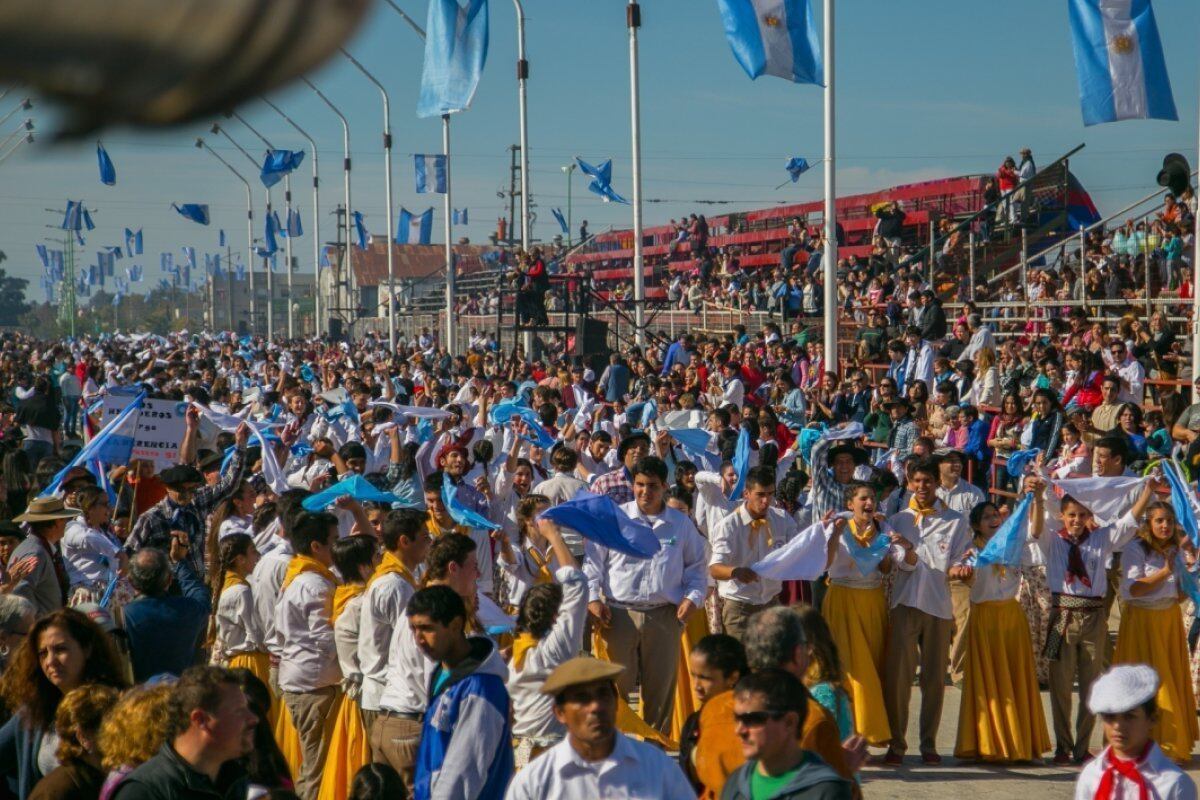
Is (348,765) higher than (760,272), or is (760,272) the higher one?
(760,272)

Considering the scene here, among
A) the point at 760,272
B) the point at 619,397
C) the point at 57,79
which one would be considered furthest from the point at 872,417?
the point at 760,272

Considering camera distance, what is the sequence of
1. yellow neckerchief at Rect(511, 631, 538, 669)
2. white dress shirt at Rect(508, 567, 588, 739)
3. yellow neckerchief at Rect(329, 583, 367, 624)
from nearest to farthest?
white dress shirt at Rect(508, 567, 588, 739) → yellow neckerchief at Rect(511, 631, 538, 669) → yellow neckerchief at Rect(329, 583, 367, 624)

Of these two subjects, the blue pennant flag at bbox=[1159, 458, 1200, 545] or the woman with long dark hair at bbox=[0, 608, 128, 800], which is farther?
the blue pennant flag at bbox=[1159, 458, 1200, 545]

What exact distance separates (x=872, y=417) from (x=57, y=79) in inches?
592

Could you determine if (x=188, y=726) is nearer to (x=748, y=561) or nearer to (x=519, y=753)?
(x=519, y=753)

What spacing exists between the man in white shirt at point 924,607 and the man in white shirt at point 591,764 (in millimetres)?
4554

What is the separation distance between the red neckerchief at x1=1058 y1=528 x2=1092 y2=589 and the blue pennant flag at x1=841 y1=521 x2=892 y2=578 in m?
1.04

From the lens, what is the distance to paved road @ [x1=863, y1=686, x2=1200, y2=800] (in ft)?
27.1

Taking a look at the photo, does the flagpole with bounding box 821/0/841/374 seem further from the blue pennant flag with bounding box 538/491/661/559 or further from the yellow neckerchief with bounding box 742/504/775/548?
the blue pennant flag with bounding box 538/491/661/559

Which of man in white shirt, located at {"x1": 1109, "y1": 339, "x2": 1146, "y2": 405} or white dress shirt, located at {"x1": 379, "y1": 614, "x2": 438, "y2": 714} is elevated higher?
man in white shirt, located at {"x1": 1109, "y1": 339, "x2": 1146, "y2": 405}

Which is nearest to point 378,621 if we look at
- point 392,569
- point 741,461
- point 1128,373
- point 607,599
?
point 392,569

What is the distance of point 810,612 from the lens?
5.55 meters

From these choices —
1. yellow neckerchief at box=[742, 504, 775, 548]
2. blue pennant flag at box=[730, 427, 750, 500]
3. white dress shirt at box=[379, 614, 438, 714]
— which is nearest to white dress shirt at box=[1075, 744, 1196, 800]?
white dress shirt at box=[379, 614, 438, 714]

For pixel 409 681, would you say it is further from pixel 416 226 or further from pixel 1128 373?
pixel 416 226
